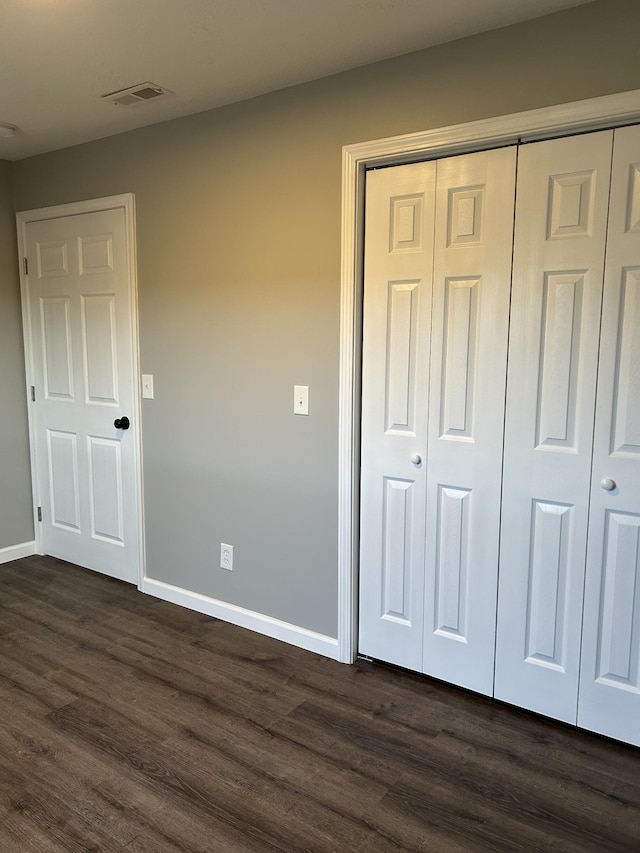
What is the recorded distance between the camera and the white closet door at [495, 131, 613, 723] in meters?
1.99

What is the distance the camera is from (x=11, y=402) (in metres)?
3.77

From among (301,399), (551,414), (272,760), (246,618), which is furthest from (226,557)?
(551,414)

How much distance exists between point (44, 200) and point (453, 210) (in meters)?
2.55

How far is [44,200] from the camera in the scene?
11.6 feet

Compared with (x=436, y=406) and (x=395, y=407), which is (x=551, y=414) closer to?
(x=436, y=406)

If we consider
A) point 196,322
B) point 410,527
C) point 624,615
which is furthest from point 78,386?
point 624,615

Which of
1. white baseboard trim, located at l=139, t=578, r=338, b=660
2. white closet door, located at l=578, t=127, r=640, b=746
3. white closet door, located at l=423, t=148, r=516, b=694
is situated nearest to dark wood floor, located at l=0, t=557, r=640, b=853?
white baseboard trim, located at l=139, t=578, r=338, b=660

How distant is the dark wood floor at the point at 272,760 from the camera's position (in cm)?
173

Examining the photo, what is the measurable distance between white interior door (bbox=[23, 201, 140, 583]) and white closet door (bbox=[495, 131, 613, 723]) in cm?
205

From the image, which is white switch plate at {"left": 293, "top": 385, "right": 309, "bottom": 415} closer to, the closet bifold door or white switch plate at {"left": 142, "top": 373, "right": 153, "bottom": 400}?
the closet bifold door

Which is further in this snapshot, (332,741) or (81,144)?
(81,144)

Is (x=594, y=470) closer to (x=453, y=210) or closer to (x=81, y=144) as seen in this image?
(x=453, y=210)

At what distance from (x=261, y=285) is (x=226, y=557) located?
1.34 m

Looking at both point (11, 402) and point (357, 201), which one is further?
point (11, 402)
